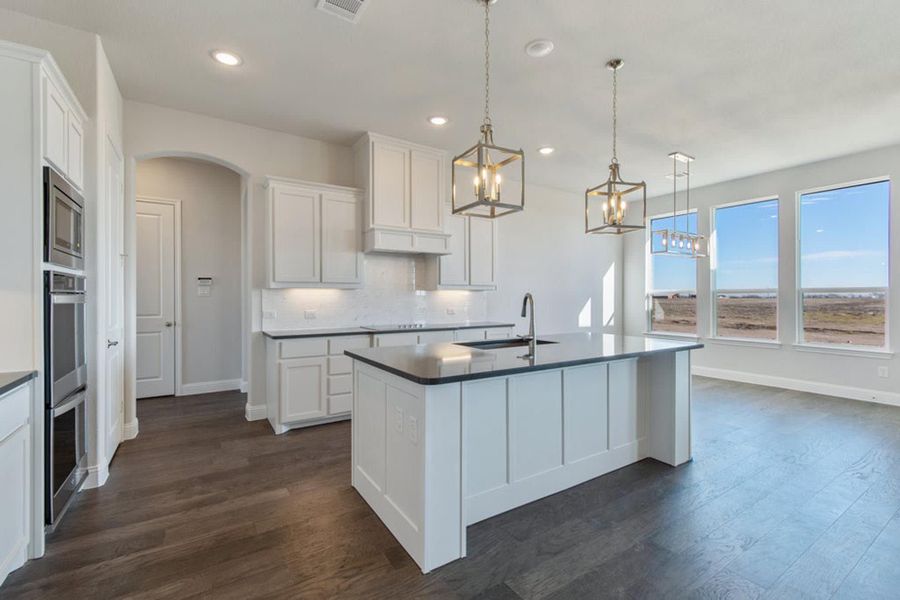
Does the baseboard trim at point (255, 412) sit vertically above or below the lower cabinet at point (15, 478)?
below

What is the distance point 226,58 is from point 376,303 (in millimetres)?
2671

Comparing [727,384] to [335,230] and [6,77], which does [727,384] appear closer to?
[335,230]

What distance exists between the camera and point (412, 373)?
1898 mm

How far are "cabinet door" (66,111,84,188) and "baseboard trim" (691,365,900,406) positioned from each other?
7443 mm

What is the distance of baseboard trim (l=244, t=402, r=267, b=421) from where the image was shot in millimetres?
4203

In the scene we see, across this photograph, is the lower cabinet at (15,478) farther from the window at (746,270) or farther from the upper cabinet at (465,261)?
the window at (746,270)

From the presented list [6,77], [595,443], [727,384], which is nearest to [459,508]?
[595,443]

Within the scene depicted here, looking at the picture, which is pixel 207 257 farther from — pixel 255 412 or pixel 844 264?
pixel 844 264

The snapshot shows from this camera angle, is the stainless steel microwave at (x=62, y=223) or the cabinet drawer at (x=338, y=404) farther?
the cabinet drawer at (x=338, y=404)

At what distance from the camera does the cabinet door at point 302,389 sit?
379cm

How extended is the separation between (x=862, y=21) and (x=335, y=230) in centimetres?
420

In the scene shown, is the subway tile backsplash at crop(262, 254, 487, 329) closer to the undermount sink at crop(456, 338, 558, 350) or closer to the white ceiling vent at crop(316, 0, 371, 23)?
the undermount sink at crop(456, 338, 558, 350)

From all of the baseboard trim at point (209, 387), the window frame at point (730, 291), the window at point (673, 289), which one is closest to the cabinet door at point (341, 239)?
the baseboard trim at point (209, 387)

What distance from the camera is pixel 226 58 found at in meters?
2.98
